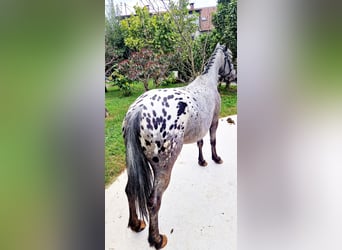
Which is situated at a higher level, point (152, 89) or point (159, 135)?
point (152, 89)

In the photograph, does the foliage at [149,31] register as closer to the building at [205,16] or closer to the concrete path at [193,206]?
the building at [205,16]

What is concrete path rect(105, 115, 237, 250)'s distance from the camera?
1.20 metres

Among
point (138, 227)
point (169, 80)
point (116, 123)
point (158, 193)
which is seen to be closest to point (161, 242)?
point (138, 227)

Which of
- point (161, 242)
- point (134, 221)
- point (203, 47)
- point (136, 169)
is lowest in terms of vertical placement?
point (161, 242)

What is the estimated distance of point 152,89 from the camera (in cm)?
125

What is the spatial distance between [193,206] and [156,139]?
0.39 meters

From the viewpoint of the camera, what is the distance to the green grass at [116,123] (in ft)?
3.94

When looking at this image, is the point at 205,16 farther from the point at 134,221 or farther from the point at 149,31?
the point at 134,221

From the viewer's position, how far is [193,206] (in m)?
1.23
